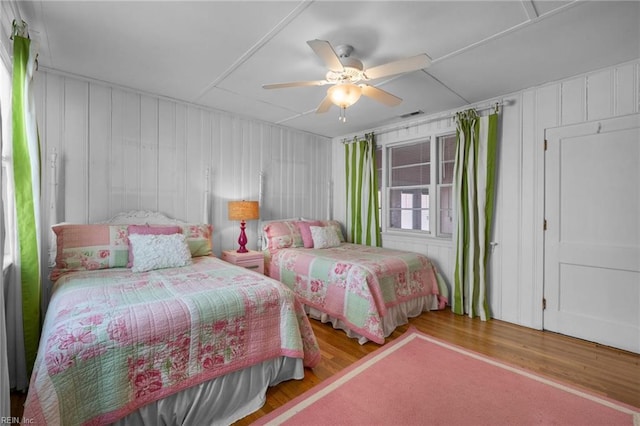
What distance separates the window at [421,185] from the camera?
149 inches

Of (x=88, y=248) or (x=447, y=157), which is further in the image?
(x=447, y=157)

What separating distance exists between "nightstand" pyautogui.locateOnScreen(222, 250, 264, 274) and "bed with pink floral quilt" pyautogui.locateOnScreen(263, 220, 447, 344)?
0.69ft

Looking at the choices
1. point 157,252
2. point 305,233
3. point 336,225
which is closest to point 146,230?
point 157,252

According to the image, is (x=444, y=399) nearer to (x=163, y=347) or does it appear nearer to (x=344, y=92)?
(x=163, y=347)

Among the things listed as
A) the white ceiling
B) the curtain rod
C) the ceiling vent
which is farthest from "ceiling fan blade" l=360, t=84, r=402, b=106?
the curtain rod

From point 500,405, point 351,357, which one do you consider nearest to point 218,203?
point 351,357

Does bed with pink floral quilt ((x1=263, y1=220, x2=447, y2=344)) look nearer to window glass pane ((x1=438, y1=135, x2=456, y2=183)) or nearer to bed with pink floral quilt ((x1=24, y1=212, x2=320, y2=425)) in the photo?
bed with pink floral quilt ((x1=24, y1=212, x2=320, y2=425))

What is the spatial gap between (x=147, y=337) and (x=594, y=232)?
360cm

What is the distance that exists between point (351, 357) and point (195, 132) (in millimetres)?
2930

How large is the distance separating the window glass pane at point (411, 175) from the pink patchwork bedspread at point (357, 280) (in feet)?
3.63

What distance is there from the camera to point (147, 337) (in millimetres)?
1479

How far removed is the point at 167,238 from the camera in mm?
2613

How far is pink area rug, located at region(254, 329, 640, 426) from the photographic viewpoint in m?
1.72

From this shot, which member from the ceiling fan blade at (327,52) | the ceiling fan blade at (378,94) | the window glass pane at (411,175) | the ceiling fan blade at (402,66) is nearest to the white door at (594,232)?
the window glass pane at (411,175)
